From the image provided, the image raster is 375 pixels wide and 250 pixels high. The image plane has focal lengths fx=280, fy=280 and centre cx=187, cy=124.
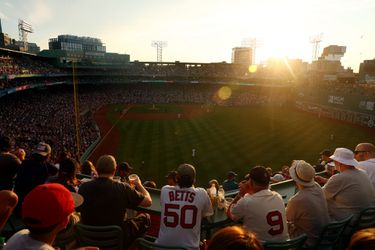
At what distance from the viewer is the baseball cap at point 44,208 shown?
2.42m

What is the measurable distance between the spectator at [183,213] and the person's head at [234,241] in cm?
202

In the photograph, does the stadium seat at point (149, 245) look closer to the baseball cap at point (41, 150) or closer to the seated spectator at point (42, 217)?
the seated spectator at point (42, 217)

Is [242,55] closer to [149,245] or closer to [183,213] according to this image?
[183,213]

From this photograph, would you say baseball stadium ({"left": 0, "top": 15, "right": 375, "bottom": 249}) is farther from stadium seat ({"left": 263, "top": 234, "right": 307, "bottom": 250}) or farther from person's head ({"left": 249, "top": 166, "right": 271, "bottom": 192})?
stadium seat ({"left": 263, "top": 234, "right": 307, "bottom": 250})

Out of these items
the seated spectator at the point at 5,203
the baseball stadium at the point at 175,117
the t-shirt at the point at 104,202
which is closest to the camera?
the seated spectator at the point at 5,203

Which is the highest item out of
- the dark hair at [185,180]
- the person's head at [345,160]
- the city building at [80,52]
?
the city building at [80,52]

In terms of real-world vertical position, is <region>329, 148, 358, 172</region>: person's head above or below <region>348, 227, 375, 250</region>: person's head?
below

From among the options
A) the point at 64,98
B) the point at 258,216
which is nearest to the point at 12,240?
the point at 258,216

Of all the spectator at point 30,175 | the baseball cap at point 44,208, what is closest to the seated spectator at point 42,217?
the baseball cap at point 44,208

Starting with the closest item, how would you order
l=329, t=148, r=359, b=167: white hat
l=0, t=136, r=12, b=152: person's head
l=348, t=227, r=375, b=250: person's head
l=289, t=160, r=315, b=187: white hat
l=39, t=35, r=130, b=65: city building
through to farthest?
1. l=348, t=227, r=375, b=250: person's head
2. l=289, t=160, r=315, b=187: white hat
3. l=329, t=148, r=359, b=167: white hat
4. l=0, t=136, r=12, b=152: person's head
5. l=39, t=35, r=130, b=65: city building

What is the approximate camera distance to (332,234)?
163 inches

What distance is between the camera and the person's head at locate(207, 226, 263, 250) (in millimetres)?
1876

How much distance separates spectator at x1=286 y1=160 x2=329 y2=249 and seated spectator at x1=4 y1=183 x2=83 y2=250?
3.30 metres

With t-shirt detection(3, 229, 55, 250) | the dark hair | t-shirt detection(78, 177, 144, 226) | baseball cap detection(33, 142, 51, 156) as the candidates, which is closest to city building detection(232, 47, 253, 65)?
baseball cap detection(33, 142, 51, 156)
